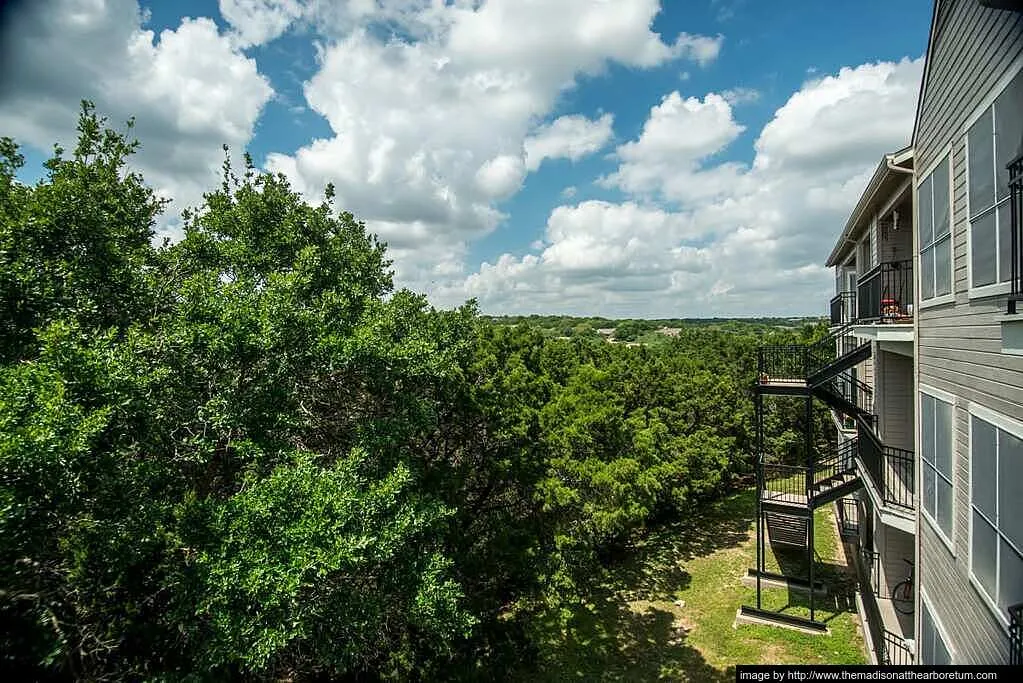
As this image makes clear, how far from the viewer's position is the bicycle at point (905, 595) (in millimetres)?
10523

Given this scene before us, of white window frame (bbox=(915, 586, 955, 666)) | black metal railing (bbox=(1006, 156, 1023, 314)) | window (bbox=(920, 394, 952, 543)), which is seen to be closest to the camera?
black metal railing (bbox=(1006, 156, 1023, 314))

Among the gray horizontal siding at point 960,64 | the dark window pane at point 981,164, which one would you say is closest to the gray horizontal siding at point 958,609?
the dark window pane at point 981,164

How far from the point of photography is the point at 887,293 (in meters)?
10.3

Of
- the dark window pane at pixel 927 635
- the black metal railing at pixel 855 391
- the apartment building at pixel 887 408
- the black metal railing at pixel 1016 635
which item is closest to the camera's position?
the black metal railing at pixel 1016 635

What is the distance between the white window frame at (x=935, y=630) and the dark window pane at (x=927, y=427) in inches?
78.1

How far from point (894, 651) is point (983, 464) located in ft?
20.9

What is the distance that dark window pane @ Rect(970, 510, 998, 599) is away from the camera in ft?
16.5

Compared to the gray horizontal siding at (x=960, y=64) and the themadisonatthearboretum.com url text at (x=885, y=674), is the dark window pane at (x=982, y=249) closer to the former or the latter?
the gray horizontal siding at (x=960, y=64)

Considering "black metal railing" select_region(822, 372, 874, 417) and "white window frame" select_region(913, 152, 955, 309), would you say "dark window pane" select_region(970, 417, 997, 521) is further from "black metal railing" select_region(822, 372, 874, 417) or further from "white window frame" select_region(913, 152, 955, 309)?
"black metal railing" select_region(822, 372, 874, 417)

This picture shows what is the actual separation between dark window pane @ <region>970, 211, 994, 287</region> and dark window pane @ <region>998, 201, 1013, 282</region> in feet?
0.65

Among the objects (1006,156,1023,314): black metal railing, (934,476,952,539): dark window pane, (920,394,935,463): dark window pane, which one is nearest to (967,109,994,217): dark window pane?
(1006,156,1023,314): black metal railing

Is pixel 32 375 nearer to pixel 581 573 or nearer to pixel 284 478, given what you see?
pixel 284 478

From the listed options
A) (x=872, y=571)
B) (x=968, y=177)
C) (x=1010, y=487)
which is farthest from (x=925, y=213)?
(x=872, y=571)

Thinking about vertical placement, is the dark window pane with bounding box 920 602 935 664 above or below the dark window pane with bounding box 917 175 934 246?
below
